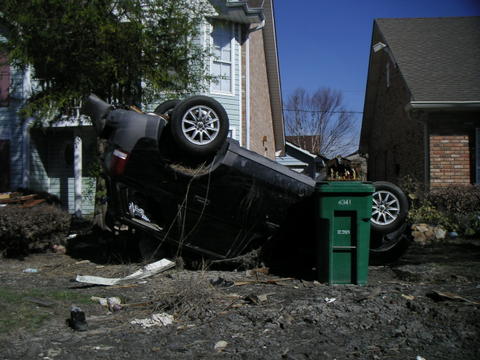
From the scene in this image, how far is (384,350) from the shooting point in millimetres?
3551

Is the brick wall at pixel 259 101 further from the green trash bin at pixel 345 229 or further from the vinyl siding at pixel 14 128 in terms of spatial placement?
the green trash bin at pixel 345 229

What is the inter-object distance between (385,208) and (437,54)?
9.43 m

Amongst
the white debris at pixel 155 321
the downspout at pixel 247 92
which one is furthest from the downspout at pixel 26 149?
the white debris at pixel 155 321

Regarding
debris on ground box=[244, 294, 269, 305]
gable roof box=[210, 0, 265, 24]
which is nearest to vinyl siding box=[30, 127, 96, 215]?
gable roof box=[210, 0, 265, 24]

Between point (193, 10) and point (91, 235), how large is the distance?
4.75 metres

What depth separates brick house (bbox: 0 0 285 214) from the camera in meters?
13.5

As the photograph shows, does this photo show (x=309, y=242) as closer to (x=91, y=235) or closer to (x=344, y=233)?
(x=344, y=233)

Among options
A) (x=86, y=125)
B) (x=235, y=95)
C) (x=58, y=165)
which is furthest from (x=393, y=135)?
(x=58, y=165)

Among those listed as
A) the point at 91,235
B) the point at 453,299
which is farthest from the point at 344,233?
the point at 91,235

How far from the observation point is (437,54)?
14.1m

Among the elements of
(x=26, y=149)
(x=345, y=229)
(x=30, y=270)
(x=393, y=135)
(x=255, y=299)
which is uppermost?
(x=393, y=135)

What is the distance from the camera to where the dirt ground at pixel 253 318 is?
3598 millimetres

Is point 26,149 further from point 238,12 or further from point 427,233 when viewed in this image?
point 427,233

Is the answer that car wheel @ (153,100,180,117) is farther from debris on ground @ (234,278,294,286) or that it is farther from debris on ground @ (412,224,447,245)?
debris on ground @ (412,224,447,245)
